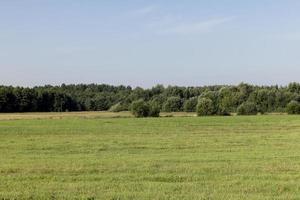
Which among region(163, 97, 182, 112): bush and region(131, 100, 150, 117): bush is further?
region(163, 97, 182, 112): bush

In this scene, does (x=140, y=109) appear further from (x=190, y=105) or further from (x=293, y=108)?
(x=293, y=108)

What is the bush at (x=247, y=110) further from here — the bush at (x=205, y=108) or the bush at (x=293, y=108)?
the bush at (x=205, y=108)

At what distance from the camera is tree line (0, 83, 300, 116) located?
320 feet

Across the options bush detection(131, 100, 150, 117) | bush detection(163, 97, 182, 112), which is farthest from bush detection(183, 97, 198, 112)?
bush detection(131, 100, 150, 117)

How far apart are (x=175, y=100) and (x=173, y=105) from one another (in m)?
1.57

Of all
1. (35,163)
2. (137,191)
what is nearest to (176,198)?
(137,191)

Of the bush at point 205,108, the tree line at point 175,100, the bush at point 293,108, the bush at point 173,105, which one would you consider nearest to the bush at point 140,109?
the tree line at point 175,100

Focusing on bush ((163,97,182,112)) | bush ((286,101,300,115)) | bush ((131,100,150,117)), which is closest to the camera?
bush ((131,100,150,117))

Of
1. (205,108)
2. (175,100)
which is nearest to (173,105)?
(175,100)

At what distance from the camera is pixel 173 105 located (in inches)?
4577

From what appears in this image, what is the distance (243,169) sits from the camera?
16.7 meters

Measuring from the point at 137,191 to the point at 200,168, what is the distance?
15.6 feet

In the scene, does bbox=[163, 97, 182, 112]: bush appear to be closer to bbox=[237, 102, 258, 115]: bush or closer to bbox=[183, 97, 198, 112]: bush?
bbox=[183, 97, 198, 112]: bush

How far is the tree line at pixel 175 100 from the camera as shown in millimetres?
97650
